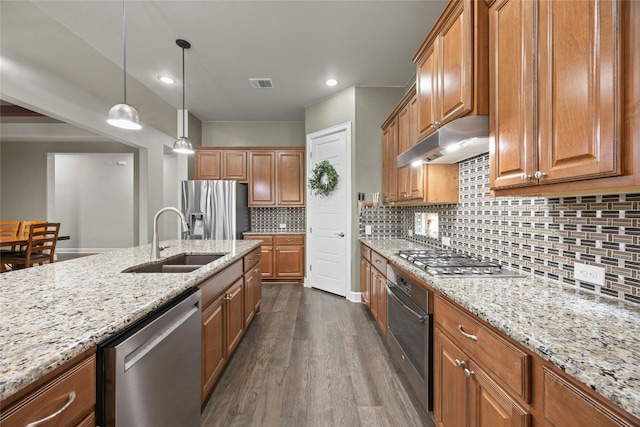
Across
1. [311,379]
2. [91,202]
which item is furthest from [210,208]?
[91,202]

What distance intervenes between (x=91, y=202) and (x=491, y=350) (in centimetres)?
972

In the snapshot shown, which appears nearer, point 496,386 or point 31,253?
point 496,386

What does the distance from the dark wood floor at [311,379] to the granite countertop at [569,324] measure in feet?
3.24

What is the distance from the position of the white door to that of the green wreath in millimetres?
70

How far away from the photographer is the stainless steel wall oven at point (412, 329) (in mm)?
1526

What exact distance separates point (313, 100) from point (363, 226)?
217 cm

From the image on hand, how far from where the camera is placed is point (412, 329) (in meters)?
1.75

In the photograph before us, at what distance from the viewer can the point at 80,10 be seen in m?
2.41

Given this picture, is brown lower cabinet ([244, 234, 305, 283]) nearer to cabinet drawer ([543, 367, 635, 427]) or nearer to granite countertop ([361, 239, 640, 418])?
granite countertop ([361, 239, 640, 418])

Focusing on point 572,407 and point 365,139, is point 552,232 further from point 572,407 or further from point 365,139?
point 365,139

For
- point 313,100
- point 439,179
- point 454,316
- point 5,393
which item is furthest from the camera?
point 313,100

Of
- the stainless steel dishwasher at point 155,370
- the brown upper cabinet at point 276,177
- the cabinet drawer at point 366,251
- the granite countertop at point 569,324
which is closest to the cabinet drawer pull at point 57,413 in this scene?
the stainless steel dishwasher at point 155,370

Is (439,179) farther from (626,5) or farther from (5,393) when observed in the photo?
(5,393)

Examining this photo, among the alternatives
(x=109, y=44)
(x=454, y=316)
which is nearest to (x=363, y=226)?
(x=454, y=316)
